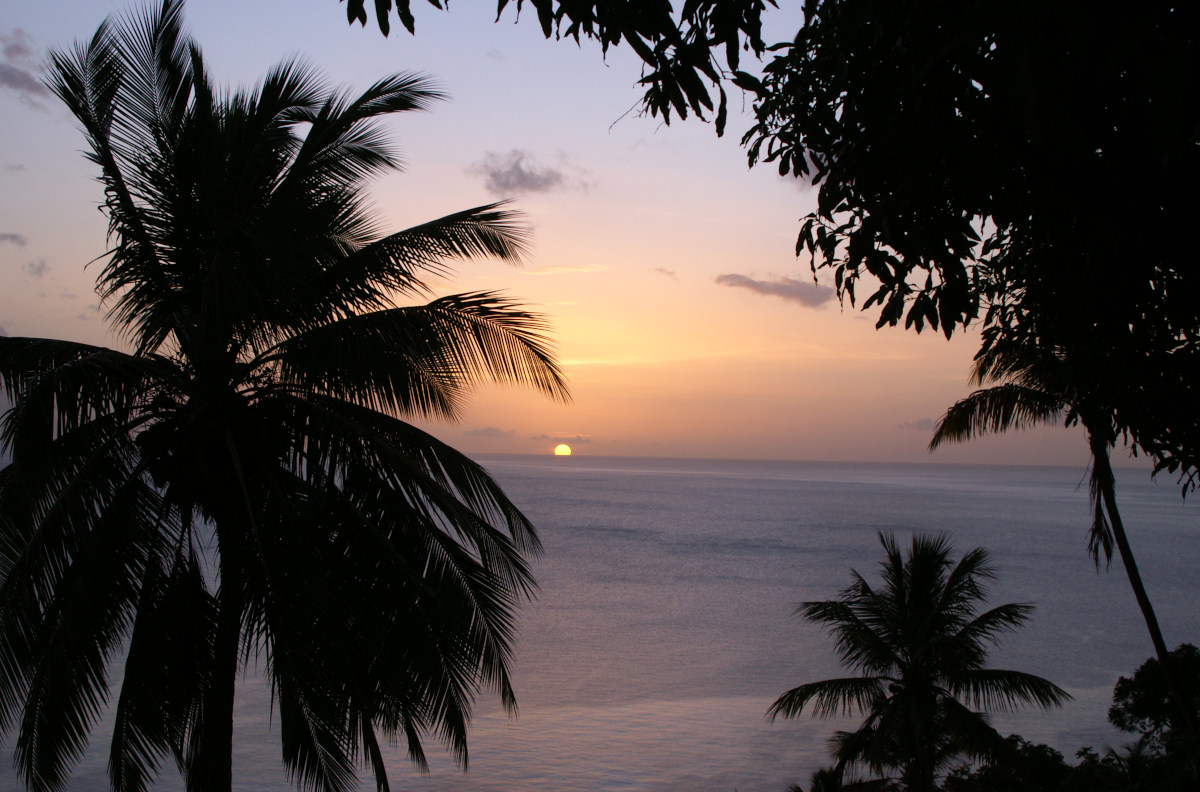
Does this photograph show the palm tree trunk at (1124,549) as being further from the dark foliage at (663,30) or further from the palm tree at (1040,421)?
the dark foliage at (663,30)

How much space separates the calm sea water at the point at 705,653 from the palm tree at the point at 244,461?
589 cm

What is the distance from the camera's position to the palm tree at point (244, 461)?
199 inches

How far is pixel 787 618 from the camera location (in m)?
42.4

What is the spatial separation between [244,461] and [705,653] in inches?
1319

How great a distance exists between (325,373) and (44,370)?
5.77 ft

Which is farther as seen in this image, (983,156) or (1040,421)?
(1040,421)

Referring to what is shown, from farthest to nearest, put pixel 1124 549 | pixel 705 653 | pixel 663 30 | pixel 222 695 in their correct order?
pixel 705 653 < pixel 1124 549 < pixel 222 695 < pixel 663 30

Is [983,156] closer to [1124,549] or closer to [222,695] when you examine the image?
[222,695]

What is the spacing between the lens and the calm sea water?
23.5m

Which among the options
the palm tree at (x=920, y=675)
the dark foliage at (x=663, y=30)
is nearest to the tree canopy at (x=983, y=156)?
the dark foliage at (x=663, y=30)

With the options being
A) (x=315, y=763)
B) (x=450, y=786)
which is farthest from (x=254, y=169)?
Result: (x=450, y=786)

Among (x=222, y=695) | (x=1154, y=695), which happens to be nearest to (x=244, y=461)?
(x=222, y=695)

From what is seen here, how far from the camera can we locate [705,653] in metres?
36.6

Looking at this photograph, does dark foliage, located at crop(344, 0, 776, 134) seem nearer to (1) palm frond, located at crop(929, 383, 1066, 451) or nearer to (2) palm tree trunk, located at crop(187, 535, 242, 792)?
(2) palm tree trunk, located at crop(187, 535, 242, 792)
